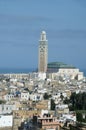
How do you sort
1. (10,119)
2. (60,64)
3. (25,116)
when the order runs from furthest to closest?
(60,64) → (25,116) → (10,119)

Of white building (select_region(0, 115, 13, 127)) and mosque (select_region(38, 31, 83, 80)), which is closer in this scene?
white building (select_region(0, 115, 13, 127))

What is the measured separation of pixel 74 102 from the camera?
45781 mm

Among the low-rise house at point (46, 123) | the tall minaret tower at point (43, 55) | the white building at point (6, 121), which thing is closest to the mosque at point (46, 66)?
the tall minaret tower at point (43, 55)

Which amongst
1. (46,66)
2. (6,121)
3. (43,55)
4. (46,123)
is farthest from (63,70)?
(46,123)

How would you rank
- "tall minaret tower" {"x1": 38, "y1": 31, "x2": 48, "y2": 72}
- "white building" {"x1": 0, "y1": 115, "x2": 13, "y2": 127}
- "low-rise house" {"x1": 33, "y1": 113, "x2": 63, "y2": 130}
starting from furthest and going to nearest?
"tall minaret tower" {"x1": 38, "y1": 31, "x2": 48, "y2": 72}, "white building" {"x1": 0, "y1": 115, "x2": 13, "y2": 127}, "low-rise house" {"x1": 33, "y1": 113, "x2": 63, "y2": 130}

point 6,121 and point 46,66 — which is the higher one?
point 46,66

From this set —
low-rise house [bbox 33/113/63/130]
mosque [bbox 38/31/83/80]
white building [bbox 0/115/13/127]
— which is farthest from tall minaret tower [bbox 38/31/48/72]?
low-rise house [bbox 33/113/63/130]

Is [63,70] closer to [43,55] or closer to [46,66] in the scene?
[46,66]

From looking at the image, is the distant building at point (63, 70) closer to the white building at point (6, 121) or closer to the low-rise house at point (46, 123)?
the white building at point (6, 121)

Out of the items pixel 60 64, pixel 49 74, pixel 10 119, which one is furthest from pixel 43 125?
pixel 60 64

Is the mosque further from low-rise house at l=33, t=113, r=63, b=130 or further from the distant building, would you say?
low-rise house at l=33, t=113, r=63, b=130

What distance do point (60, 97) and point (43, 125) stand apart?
2810 cm

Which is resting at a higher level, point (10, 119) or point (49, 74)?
point (49, 74)

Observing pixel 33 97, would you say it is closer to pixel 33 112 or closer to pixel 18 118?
pixel 33 112
